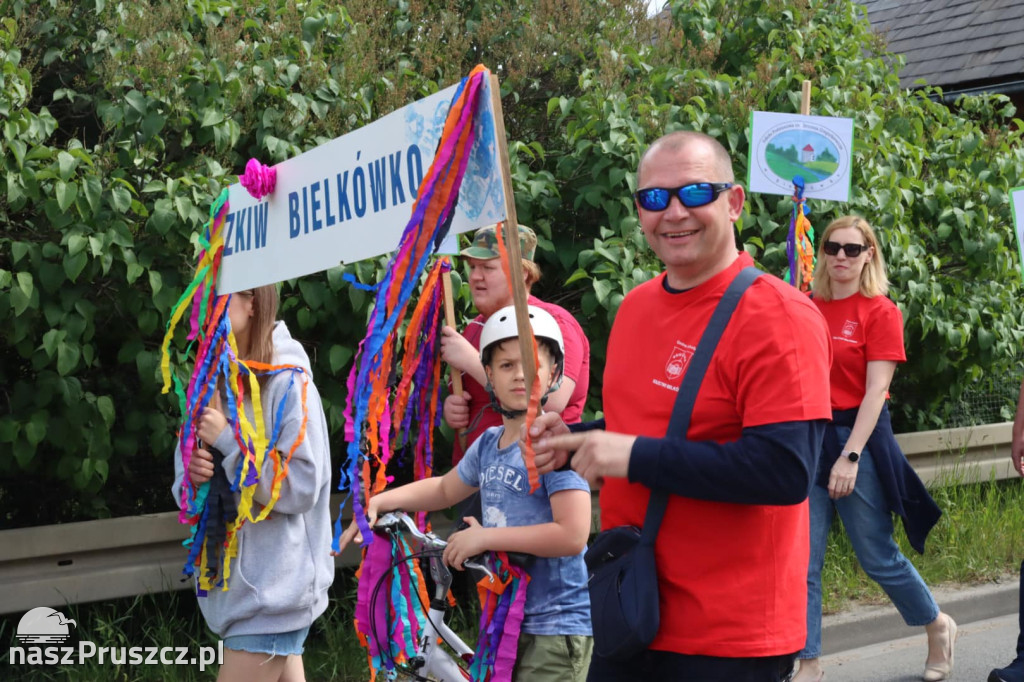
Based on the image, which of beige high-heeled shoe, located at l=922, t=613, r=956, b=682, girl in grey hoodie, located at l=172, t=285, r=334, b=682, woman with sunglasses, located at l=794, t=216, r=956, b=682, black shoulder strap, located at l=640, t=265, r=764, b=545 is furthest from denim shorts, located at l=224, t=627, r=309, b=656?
beige high-heeled shoe, located at l=922, t=613, r=956, b=682

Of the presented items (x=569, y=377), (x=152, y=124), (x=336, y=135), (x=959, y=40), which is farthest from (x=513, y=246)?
(x=959, y=40)

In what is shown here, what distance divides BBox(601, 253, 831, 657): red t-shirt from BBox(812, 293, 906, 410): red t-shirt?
2865 mm

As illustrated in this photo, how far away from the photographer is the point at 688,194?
244 centimetres

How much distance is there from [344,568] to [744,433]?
3.70m

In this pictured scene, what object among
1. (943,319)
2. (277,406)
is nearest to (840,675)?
(943,319)

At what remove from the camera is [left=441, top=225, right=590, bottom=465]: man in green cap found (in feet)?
13.0

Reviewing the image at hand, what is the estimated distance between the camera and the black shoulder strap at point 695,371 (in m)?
2.39

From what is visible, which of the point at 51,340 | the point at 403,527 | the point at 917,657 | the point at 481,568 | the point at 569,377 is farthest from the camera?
the point at 917,657

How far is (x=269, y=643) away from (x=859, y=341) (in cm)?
312

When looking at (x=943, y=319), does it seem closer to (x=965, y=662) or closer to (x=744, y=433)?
(x=965, y=662)

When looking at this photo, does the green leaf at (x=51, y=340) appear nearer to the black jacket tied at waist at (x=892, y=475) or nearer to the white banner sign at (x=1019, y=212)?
the black jacket tied at waist at (x=892, y=475)

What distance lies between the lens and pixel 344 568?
5.64 meters

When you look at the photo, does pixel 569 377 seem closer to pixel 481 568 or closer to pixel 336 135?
pixel 481 568

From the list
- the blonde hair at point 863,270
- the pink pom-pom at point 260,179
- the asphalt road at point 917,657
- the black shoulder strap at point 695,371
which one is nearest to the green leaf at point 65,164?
the pink pom-pom at point 260,179
